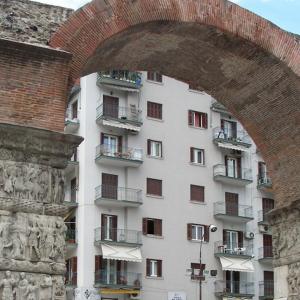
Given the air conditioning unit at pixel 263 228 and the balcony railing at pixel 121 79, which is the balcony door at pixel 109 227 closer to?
the balcony railing at pixel 121 79

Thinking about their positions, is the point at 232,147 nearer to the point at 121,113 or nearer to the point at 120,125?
the point at 121,113

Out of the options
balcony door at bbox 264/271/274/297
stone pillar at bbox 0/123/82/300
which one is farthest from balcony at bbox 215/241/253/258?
stone pillar at bbox 0/123/82/300

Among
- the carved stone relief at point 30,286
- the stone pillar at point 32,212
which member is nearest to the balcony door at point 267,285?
the stone pillar at point 32,212

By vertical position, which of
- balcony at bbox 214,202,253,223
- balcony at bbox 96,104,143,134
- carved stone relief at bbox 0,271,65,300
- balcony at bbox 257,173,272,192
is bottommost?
carved stone relief at bbox 0,271,65,300

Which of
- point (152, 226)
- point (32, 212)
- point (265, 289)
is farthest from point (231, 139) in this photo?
point (32, 212)

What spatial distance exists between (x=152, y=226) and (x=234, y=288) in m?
4.33

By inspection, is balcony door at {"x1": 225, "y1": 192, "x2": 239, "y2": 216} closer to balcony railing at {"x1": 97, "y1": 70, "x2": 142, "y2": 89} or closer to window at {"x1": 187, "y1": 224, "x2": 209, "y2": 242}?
window at {"x1": 187, "y1": 224, "x2": 209, "y2": 242}

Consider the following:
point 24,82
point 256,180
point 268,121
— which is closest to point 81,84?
point 256,180

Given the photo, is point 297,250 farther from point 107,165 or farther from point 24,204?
point 107,165

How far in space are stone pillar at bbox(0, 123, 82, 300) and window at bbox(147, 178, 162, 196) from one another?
1991cm

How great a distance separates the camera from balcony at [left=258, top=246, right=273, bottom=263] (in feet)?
100

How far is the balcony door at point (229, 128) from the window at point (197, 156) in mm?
1500

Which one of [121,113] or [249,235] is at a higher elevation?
[121,113]

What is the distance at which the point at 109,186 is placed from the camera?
2786cm
